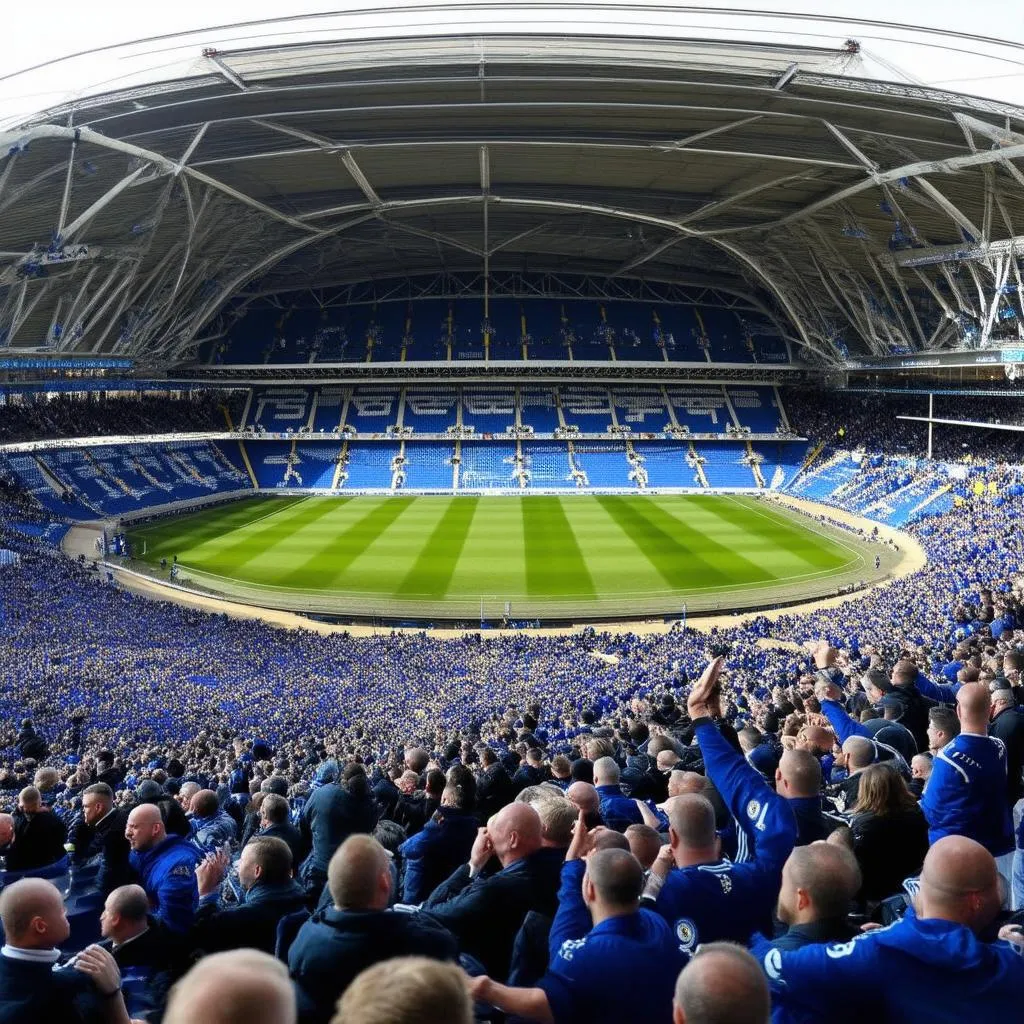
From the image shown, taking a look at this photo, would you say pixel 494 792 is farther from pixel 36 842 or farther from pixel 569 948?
pixel 569 948

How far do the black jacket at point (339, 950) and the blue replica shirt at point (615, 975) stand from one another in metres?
0.47

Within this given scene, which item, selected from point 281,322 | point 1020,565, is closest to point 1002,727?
point 1020,565

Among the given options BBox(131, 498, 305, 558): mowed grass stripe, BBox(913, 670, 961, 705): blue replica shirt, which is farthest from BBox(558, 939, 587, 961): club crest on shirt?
BBox(131, 498, 305, 558): mowed grass stripe

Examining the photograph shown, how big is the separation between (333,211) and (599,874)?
47.1 metres

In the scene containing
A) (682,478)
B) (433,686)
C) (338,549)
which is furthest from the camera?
(682,478)

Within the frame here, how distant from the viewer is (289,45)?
2789 cm

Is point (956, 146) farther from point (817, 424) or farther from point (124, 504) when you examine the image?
point (124, 504)

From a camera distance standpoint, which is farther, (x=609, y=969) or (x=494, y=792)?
(x=494, y=792)

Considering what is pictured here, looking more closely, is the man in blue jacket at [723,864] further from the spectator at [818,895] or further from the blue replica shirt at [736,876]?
the spectator at [818,895]

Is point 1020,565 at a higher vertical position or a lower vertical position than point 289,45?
lower

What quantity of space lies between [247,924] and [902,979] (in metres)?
2.83

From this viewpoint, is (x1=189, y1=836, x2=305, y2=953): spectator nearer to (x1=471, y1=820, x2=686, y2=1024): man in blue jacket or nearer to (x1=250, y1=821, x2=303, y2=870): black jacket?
(x1=250, y1=821, x2=303, y2=870): black jacket

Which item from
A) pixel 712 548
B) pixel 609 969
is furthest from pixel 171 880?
pixel 712 548

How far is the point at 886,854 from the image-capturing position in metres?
4.80
